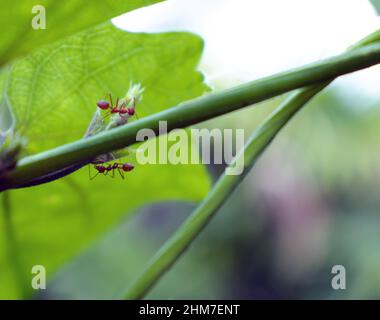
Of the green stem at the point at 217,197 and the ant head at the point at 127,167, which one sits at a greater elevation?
the ant head at the point at 127,167

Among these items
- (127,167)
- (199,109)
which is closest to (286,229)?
(127,167)

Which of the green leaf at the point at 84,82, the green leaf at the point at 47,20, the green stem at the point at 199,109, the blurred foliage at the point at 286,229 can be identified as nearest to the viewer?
the green stem at the point at 199,109

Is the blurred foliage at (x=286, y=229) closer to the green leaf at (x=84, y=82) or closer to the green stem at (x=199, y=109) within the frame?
the green leaf at (x=84, y=82)

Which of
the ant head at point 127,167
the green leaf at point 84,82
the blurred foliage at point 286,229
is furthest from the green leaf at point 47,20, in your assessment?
the blurred foliage at point 286,229

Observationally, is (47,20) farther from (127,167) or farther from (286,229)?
(286,229)

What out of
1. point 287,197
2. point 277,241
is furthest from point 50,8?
point 277,241

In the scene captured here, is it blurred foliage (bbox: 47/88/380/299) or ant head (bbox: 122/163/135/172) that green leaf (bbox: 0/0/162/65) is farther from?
blurred foliage (bbox: 47/88/380/299)

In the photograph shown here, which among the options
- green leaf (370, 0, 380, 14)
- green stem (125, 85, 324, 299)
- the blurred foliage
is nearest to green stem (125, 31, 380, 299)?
green stem (125, 85, 324, 299)
